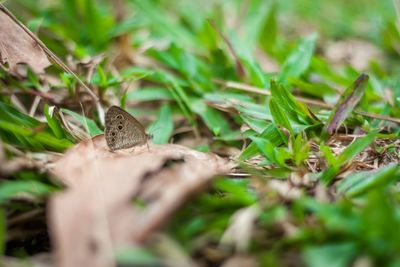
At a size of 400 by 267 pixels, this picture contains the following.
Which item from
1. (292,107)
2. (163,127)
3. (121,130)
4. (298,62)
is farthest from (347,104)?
(121,130)

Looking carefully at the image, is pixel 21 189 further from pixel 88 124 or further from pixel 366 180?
pixel 366 180

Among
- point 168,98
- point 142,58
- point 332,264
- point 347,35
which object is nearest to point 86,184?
point 332,264

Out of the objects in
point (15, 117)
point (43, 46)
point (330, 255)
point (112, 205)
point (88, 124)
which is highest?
point (43, 46)

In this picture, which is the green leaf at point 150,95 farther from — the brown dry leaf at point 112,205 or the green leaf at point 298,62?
the brown dry leaf at point 112,205

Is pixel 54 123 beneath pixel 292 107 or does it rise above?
above

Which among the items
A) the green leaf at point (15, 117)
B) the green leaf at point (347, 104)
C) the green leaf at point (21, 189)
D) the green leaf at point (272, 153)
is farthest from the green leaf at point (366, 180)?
the green leaf at point (15, 117)

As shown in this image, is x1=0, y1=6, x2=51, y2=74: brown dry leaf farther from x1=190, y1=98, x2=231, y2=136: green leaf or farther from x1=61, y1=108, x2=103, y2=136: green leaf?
x1=190, y1=98, x2=231, y2=136: green leaf

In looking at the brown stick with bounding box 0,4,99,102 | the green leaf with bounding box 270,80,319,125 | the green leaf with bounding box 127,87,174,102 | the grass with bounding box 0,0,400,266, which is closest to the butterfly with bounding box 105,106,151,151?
the grass with bounding box 0,0,400,266
